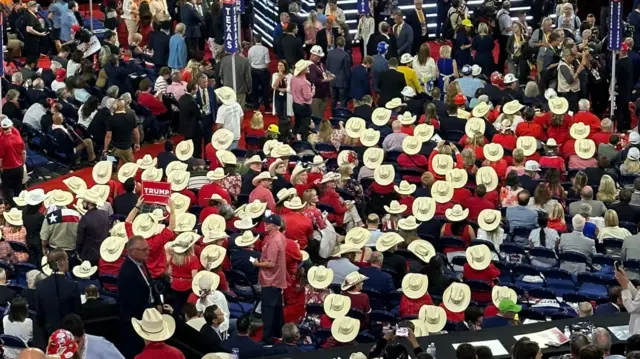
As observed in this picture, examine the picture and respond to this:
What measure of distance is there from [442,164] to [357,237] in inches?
119

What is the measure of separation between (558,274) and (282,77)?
8330mm

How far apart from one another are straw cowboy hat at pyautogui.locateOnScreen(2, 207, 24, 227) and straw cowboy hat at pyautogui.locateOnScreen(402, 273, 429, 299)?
17.6 feet

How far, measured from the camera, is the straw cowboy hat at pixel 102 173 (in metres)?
20.8

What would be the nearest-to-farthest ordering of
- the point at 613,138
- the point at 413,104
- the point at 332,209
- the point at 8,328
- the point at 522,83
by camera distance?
the point at 8,328, the point at 332,209, the point at 613,138, the point at 413,104, the point at 522,83

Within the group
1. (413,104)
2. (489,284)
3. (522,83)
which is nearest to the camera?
(489,284)

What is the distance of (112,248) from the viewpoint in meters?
18.2

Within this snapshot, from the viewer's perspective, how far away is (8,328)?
1633 cm

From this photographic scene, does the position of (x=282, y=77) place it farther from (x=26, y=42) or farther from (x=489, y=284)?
(x=489, y=284)

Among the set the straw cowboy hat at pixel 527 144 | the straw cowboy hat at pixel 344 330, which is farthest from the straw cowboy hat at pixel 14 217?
the straw cowboy hat at pixel 527 144

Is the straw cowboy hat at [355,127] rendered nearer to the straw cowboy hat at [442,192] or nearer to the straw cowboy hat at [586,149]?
the straw cowboy hat at [442,192]

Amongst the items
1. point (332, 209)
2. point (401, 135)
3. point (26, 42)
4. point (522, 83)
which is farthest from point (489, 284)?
point (26, 42)

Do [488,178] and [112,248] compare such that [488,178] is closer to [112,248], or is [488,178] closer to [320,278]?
[320,278]

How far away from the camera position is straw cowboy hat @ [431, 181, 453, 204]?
20109 mm

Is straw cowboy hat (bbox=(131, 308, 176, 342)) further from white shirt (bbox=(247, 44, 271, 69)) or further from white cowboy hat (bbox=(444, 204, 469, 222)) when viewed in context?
white shirt (bbox=(247, 44, 271, 69))
